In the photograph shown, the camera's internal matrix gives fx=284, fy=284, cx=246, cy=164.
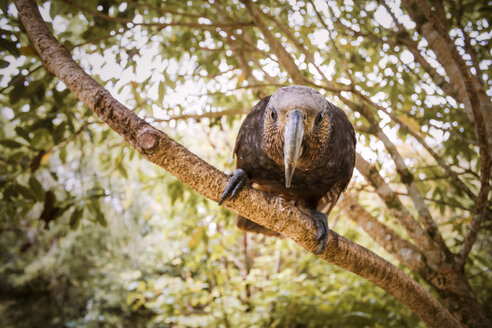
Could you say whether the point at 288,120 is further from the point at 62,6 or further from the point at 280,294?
the point at 280,294

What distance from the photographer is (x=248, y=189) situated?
127 centimetres

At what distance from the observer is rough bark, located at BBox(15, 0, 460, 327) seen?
1081mm

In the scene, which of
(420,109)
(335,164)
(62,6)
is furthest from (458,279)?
(62,6)

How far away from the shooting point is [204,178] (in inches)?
45.5

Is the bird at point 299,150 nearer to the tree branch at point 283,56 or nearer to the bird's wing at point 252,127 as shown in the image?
the bird's wing at point 252,127

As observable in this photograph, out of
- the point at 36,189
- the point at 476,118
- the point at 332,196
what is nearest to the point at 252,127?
the point at 332,196

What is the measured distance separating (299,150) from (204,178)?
0.42 meters

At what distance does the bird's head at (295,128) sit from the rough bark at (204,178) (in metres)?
0.17

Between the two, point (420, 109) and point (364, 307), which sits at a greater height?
point (420, 109)

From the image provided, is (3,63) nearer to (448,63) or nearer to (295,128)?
(295,128)

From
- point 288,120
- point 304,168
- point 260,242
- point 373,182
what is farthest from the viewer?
point 260,242

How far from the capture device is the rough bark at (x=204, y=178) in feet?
3.55

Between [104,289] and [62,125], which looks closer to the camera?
[62,125]

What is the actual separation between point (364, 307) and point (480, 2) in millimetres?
2704
